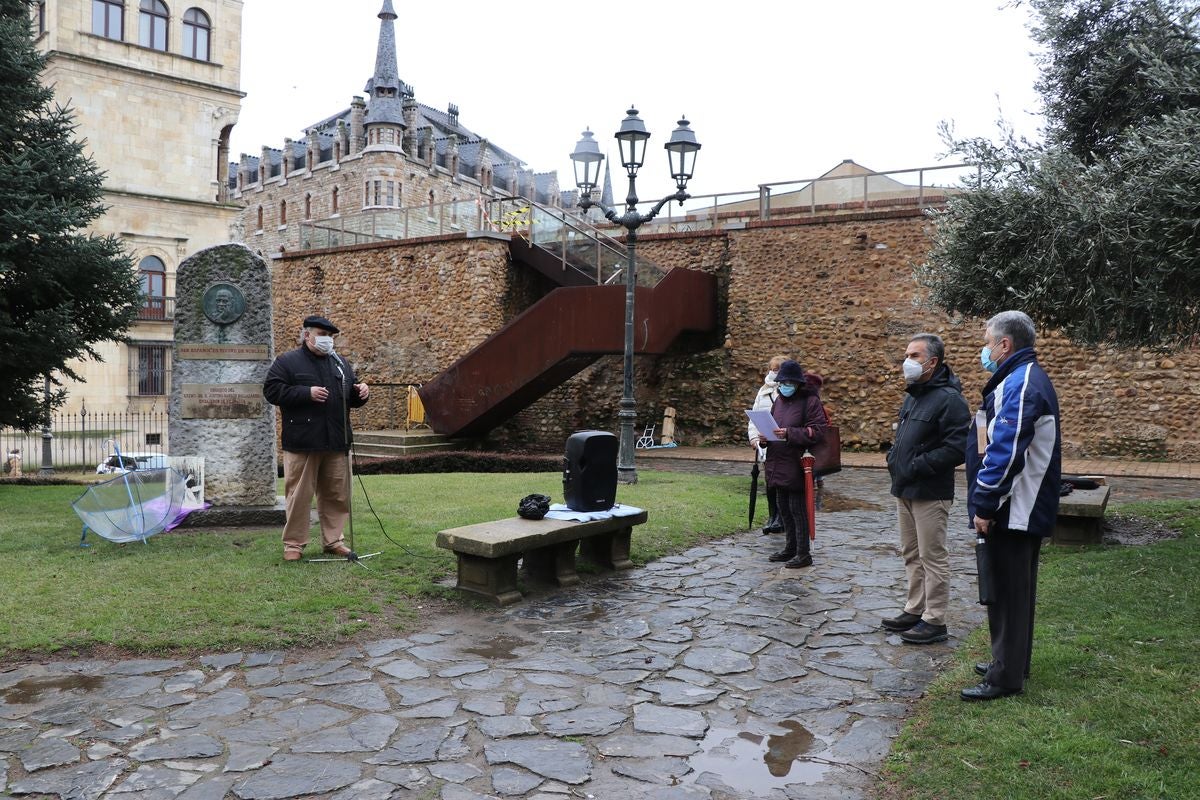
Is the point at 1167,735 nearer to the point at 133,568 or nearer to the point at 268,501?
the point at 133,568

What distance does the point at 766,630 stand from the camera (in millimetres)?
5605

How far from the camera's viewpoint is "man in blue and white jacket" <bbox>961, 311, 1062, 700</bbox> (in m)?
4.07

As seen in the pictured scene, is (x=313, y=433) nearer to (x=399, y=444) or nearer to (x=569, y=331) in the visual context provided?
(x=569, y=331)

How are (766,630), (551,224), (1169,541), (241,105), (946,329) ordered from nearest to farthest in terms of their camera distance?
(766,630) < (1169,541) < (946,329) < (551,224) < (241,105)

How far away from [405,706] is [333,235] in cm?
2414

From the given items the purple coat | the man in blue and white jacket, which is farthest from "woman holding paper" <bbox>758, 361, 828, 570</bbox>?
the man in blue and white jacket

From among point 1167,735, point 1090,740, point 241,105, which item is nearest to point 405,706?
point 1090,740

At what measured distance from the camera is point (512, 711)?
4.20 m

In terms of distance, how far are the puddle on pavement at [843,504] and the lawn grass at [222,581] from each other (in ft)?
5.67

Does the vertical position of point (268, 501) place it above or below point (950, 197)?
below

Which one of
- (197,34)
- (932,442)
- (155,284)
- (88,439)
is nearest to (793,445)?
(932,442)

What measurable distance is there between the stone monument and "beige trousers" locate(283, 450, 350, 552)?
65.1 inches

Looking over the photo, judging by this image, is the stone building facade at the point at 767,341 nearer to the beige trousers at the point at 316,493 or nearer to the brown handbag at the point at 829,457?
the brown handbag at the point at 829,457

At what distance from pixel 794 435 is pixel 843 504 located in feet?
14.9
